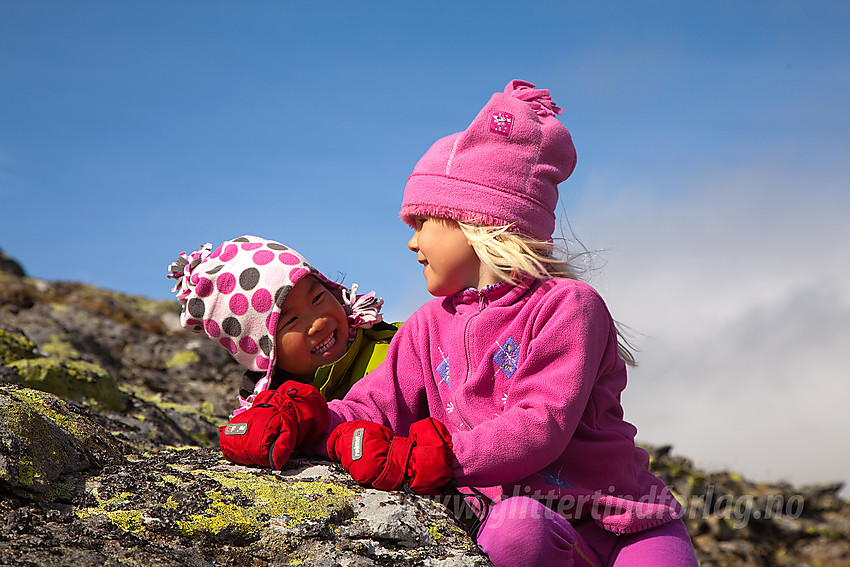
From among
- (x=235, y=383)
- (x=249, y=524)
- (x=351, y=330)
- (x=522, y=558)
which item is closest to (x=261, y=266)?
(x=351, y=330)

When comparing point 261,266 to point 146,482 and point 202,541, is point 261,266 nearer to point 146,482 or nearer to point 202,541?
point 146,482

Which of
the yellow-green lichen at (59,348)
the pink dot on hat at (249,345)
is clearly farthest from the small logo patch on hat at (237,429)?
the yellow-green lichen at (59,348)

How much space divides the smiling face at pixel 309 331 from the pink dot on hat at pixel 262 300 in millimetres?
99

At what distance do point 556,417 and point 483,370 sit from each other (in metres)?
0.47

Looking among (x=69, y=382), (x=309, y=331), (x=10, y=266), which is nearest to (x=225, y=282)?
(x=309, y=331)

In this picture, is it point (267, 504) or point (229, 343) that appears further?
point (229, 343)

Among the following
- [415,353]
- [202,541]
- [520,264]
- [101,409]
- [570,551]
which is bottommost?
[202,541]

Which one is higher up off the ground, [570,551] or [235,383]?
[235,383]

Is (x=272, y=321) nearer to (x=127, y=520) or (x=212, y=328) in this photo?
(x=212, y=328)

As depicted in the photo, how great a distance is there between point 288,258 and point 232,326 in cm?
53

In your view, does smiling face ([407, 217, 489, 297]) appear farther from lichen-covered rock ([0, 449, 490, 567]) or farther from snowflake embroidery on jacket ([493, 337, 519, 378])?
lichen-covered rock ([0, 449, 490, 567])

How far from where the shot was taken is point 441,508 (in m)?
3.29

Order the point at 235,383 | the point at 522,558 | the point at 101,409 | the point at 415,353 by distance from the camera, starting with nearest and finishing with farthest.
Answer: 1. the point at 522,558
2. the point at 415,353
3. the point at 101,409
4. the point at 235,383

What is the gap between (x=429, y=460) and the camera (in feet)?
10.5
